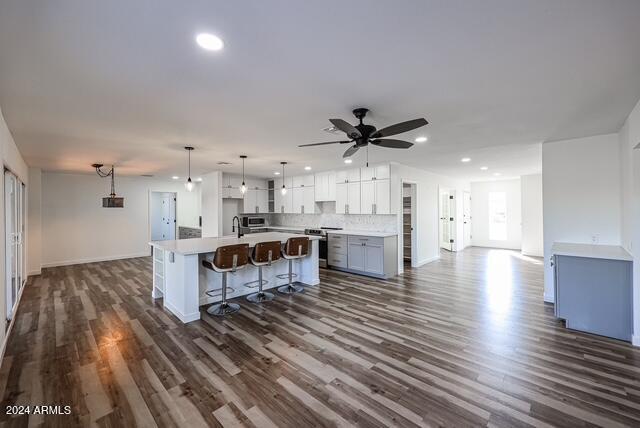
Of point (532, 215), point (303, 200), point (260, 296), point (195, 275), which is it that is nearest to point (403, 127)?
point (195, 275)

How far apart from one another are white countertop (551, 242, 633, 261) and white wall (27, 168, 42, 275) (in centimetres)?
972

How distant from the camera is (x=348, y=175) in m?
6.83

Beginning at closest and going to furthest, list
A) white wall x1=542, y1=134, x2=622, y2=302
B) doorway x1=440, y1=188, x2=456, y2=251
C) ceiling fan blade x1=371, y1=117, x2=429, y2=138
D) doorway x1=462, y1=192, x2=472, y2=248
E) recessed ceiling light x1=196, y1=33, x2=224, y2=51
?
1. recessed ceiling light x1=196, y1=33, x2=224, y2=51
2. ceiling fan blade x1=371, y1=117, x2=429, y2=138
3. white wall x1=542, y1=134, x2=622, y2=302
4. doorway x1=440, y1=188, x2=456, y2=251
5. doorway x1=462, y1=192, x2=472, y2=248

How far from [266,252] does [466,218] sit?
8519 millimetres

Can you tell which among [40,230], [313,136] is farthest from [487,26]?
[40,230]

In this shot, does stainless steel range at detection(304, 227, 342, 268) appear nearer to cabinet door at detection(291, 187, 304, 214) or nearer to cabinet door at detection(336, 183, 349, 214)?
cabinet door at detection(336, 183, 349, 214)

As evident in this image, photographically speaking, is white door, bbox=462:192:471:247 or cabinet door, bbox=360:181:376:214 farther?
white door, bbox=462:192:471:247

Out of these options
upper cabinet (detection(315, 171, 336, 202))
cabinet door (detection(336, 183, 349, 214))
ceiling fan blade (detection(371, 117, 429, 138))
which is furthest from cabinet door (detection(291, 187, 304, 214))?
ceiling fan blade (detection(371, 117, 429, 138))

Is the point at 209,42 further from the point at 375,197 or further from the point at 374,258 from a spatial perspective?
the point at 375,197

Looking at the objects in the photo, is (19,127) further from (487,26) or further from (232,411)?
(487,26)

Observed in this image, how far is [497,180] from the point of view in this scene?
9859 millimetres

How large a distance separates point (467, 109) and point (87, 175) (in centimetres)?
904

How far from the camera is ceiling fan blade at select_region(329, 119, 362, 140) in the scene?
244 cm

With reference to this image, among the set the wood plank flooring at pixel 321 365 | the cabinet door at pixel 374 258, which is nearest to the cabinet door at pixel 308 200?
the cabinet door at pixel 374 258
